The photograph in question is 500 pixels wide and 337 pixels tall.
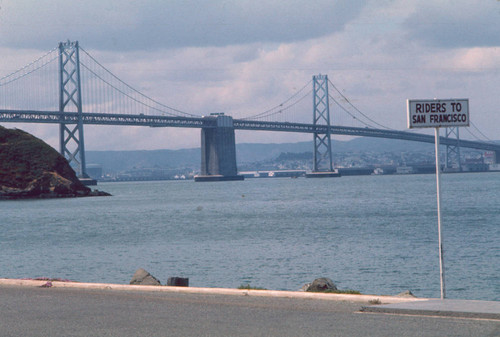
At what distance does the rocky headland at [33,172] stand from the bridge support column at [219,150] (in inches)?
1430

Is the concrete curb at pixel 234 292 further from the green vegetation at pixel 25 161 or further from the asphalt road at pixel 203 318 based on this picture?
the green vegetation at pixel 25 161

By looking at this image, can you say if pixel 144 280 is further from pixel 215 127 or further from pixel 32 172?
pixel 215 127

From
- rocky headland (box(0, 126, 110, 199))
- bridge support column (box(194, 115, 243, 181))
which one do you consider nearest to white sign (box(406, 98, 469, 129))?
rocky headland (box(0, 126, 110, 199))

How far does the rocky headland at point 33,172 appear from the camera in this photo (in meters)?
87.2

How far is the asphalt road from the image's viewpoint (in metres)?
7.82

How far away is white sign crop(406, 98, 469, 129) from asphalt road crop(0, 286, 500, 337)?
246 cm

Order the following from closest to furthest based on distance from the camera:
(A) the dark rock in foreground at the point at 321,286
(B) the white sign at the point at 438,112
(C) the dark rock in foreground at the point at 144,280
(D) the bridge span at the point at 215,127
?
(B) the white sign at the point at 438,112 → (A) the dark rock in foreground at the point at 321,286 → (C) the dark rock in foreground at the point at 144,280 → (D) the bridge span at the point at 215,127

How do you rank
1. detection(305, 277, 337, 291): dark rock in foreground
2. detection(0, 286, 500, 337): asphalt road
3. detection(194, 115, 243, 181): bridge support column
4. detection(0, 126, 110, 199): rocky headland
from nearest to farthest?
detection(0, 286, 500, 337): asphalt road → detection(305, 277, 337, 291): dark rock in foreground → detection(0, 126, 110, 199): rocky headland → detection(194, 115, 243, 181): bridge support column

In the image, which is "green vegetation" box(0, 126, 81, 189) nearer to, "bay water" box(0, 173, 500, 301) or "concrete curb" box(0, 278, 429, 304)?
"bay water" box(0, 173, 500, 301)

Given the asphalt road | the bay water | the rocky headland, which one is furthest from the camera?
the rocky headland

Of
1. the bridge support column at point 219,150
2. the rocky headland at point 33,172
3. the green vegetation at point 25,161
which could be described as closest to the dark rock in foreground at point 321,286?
→ the rocky headland at point 33,172

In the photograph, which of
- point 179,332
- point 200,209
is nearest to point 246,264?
point 179,332

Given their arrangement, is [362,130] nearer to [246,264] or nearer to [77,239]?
[77,239]

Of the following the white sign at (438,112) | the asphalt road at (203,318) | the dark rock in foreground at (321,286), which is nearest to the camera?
the asphalt road at (203,318)
